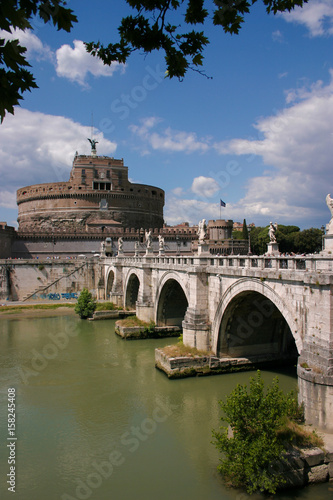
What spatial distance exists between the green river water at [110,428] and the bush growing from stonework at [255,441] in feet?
1.60

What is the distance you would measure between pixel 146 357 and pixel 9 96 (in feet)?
59.5

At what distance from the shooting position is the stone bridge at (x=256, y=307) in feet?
30.4

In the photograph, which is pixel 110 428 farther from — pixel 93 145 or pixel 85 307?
pixel 93 145

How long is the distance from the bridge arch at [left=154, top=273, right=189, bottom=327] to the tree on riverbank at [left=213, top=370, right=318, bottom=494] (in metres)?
13.9

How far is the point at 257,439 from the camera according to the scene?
809 cm

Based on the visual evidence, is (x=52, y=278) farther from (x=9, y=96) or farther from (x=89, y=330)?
(x=9, y=96)

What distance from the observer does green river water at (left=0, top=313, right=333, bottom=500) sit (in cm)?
882

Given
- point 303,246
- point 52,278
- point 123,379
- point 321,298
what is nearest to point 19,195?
point 52,278

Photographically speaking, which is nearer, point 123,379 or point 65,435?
point 65,435

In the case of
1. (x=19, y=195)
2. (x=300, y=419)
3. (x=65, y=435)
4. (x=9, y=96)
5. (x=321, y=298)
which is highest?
(x=19, y=195)

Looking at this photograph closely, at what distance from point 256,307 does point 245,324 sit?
972 mm

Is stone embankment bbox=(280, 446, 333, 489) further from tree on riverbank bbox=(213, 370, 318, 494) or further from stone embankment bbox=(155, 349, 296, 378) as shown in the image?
stone embankment bbox=(155, 349, 296, 378)

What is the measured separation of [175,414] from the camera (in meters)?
12.9

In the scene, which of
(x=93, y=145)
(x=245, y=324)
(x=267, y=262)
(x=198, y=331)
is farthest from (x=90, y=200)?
(x=267, y=262)
